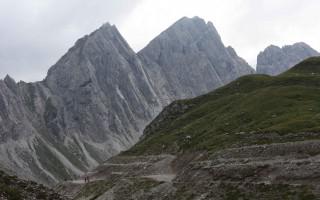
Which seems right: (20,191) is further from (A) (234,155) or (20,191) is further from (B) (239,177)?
(A) (234,155)

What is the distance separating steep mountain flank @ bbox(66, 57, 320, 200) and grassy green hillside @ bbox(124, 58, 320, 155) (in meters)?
0.22

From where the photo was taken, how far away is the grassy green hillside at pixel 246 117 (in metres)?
83.2

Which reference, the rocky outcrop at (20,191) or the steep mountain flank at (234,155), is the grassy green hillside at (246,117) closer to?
the steep mountain flank at (234,155)

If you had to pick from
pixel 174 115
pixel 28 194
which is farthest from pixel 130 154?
pixel 28 194

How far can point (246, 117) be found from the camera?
114 meters

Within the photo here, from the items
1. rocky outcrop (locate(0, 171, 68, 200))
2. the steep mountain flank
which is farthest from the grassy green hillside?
rocky outcrop (locate(0, 171, 68, 200))

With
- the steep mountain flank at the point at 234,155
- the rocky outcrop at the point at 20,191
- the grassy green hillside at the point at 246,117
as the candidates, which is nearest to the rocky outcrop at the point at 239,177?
the steep mountain flank at the point at 234,155

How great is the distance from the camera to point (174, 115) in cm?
16875

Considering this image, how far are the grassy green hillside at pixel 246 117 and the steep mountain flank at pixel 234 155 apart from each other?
22cm

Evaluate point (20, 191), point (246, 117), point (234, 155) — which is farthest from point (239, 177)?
point (246, 117)

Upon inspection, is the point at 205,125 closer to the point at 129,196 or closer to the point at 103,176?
the point at 103,176

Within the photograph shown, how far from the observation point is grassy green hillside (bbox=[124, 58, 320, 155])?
3278 inches

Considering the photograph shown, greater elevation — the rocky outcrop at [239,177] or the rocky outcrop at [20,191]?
the rocky outcrop at [20,191]

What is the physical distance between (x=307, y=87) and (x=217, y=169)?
219 ft
